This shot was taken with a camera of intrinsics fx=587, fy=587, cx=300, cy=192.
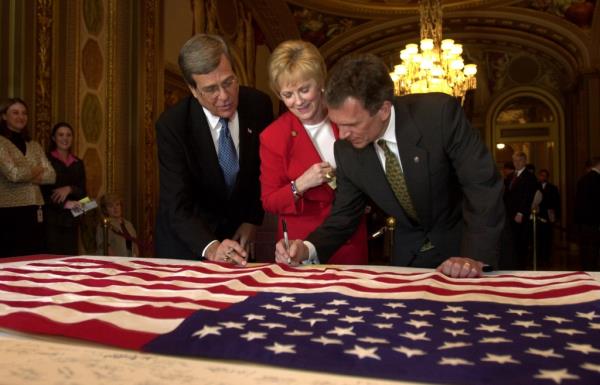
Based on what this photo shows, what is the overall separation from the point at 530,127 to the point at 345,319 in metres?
17.8

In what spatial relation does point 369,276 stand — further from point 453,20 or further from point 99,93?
point 453,20

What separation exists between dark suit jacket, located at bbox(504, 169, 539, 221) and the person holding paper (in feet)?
19.9

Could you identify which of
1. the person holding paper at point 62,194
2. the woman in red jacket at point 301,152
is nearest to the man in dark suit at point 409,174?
the woman in red jacket at point 301,152

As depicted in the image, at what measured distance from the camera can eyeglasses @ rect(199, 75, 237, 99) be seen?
2.48 m

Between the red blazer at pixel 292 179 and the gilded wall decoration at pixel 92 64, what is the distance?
490cm

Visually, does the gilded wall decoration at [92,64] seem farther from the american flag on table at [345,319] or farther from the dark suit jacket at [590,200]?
the dark suit jacket at [590,200]

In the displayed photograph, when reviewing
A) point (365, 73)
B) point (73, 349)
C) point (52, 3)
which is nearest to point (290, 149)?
point (365, 73)

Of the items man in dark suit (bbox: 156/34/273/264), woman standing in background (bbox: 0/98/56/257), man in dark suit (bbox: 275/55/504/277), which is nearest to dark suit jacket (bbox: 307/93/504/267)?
man in dark suit (bbox: 275/55/504/277)

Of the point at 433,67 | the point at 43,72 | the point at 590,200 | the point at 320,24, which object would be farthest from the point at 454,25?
the point at 43,72

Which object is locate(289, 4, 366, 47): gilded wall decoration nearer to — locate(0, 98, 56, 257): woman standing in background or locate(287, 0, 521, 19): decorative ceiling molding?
locate(287, 0, 521, 19): decorative ceiling molding

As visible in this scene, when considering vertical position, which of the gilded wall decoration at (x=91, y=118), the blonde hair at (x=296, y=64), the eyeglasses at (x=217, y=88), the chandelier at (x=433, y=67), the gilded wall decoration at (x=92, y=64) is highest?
the chandelier at (x=433, y=67)

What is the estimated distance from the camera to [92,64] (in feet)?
22.7

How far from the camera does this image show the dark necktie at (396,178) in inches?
90.3

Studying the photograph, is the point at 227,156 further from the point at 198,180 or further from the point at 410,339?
the point at 410,339
